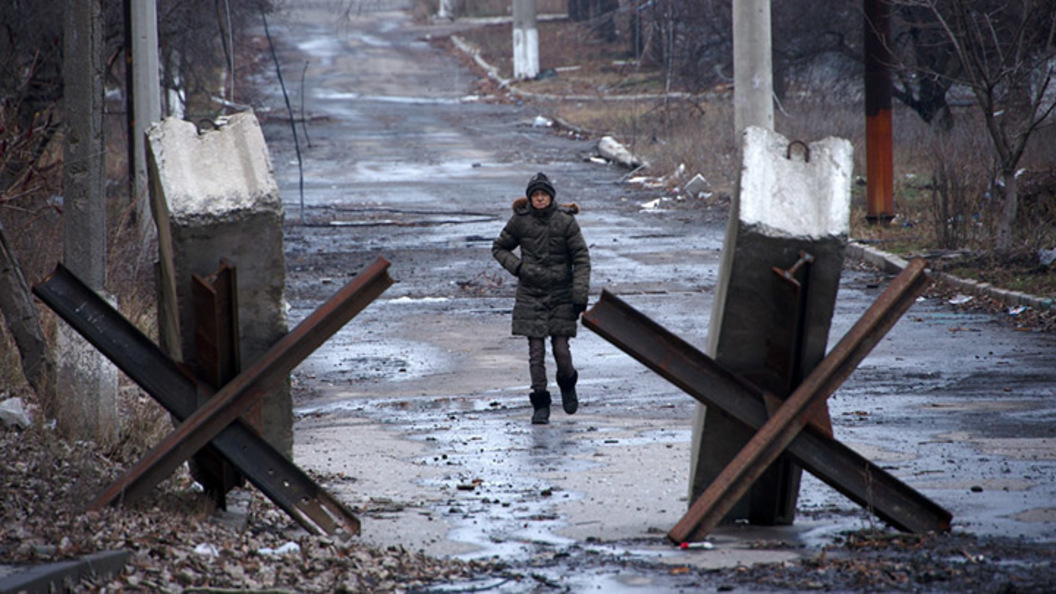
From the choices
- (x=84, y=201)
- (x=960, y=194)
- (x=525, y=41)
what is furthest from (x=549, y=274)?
(x=525, y=41)

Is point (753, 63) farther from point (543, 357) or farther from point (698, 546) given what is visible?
point (698, 546)

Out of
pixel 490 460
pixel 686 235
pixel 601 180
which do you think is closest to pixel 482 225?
pixel 686 235

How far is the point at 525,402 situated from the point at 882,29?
9.92m

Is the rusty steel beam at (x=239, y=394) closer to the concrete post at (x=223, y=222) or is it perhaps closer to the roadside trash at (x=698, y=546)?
the concrete post at (x=223, y=222)

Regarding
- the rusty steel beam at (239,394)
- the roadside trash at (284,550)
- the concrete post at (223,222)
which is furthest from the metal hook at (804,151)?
the roadside trash at (284,550)

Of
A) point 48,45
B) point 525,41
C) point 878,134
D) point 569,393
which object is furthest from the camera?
point 525,41

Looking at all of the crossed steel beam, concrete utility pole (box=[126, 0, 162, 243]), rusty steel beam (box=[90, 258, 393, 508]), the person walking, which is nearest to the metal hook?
the crossed steel beam

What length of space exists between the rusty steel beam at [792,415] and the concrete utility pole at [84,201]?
3406 mm

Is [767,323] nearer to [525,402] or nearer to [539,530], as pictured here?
[539,530]

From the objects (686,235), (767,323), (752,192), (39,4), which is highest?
(39,4)

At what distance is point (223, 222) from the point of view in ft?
18.5

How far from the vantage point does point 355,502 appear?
682 centimetres

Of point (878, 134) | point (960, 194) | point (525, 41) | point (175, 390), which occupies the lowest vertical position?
point (960, 194)

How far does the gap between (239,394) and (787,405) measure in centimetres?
214
